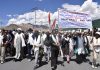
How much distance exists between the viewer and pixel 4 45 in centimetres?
1590

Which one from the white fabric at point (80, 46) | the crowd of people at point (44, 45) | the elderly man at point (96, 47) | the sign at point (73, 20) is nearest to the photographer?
the elderly man at point (96, 47)

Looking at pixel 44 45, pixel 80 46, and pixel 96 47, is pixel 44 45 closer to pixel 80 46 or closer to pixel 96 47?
pixel 80 46

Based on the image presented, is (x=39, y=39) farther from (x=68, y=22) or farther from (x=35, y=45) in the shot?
(x=68, y=22)

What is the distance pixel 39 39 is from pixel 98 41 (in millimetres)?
3069

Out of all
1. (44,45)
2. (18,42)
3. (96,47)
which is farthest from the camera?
(18,42)

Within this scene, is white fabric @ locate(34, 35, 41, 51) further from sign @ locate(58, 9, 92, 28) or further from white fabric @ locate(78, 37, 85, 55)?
white fabric @ locate(78, 37, 85, 55)

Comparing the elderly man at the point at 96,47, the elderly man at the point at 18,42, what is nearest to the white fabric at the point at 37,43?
the elderly man at the point at 18,42

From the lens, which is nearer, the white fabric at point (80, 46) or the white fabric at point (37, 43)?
the white fabric at point (37, 43)

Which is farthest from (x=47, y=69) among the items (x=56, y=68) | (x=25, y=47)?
(x=25, y=47)

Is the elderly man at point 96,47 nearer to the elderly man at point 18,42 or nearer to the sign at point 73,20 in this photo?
the sign at point 73,20

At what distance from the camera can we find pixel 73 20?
15609 mm

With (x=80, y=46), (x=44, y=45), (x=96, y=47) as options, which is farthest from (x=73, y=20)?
(x=96, y=47)

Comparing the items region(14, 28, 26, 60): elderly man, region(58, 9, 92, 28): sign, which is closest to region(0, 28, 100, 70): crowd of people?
region(14, 28, 26, 60): elderly man

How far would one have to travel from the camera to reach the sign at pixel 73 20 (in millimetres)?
15438
